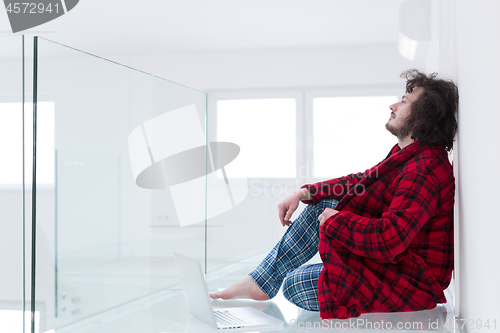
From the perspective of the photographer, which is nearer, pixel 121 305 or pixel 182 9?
pixel 121 305

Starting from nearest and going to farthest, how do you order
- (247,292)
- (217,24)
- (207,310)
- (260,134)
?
(207,310), (247,292), (260,134), (217,24)

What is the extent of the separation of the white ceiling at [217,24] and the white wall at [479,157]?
2.78 meters

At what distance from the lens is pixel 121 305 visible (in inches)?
77.5

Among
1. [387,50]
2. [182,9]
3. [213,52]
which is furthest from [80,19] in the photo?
[387,50]

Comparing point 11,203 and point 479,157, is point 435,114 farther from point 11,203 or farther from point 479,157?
point 11,203

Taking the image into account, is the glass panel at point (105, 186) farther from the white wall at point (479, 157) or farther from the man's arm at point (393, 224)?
the white wall at point (479, 157)

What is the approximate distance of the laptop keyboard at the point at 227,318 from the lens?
4.97 ft

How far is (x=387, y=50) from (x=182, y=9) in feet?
7.59

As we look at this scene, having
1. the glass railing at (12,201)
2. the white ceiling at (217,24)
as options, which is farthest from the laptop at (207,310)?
the white ceiling at (217,24)

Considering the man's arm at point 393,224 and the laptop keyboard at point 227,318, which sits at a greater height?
the man's arm at point 393,224

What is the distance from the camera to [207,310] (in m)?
1.52

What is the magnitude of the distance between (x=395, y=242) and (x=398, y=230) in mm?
35

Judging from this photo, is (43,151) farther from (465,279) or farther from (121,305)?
(465,279)

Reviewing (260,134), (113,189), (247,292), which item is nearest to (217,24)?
(260,134)
